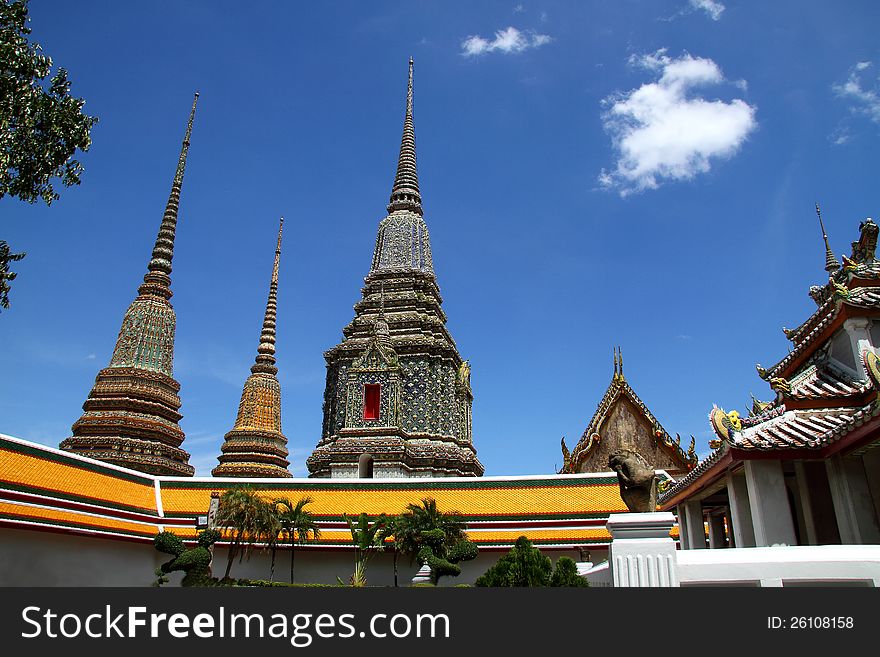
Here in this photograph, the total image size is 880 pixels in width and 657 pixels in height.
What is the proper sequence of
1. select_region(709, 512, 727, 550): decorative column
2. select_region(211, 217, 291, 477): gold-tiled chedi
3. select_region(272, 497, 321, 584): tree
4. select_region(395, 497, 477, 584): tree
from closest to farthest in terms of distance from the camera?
select_region(709, 512, 727, 550): decorative column, select_region(395, 497, 477, 584): tree, select_region(272, 497, 321, 584): tree, select_region(211, 217, 291, 477): gold-tiled chedi

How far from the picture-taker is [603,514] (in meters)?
21.8

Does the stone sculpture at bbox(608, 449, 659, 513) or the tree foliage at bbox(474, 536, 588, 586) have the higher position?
the stone sculpture at bbox(608, 449, 659, 513)

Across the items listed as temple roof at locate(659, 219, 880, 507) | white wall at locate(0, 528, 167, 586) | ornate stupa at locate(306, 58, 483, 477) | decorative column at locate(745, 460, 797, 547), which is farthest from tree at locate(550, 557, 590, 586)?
ornate stupa at locate(306, 58, 483, 477)

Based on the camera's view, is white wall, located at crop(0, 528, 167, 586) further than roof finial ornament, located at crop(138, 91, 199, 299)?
No

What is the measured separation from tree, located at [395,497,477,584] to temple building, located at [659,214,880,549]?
7.31m

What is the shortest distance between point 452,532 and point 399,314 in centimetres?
1754

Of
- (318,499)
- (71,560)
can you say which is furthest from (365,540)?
(71,560)

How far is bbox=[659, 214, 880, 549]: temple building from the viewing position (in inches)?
406

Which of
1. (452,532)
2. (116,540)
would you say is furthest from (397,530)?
(116,540)

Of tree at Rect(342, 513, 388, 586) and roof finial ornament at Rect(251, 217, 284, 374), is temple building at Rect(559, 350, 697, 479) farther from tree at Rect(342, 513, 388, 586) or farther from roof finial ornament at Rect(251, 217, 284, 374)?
roof finial ornament at Rect(251, 217, 284, 374)

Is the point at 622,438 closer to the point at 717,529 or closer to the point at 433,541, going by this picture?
the point at 717,529

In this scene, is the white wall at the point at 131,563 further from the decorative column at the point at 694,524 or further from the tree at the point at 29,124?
the tree at the point at 29,124
